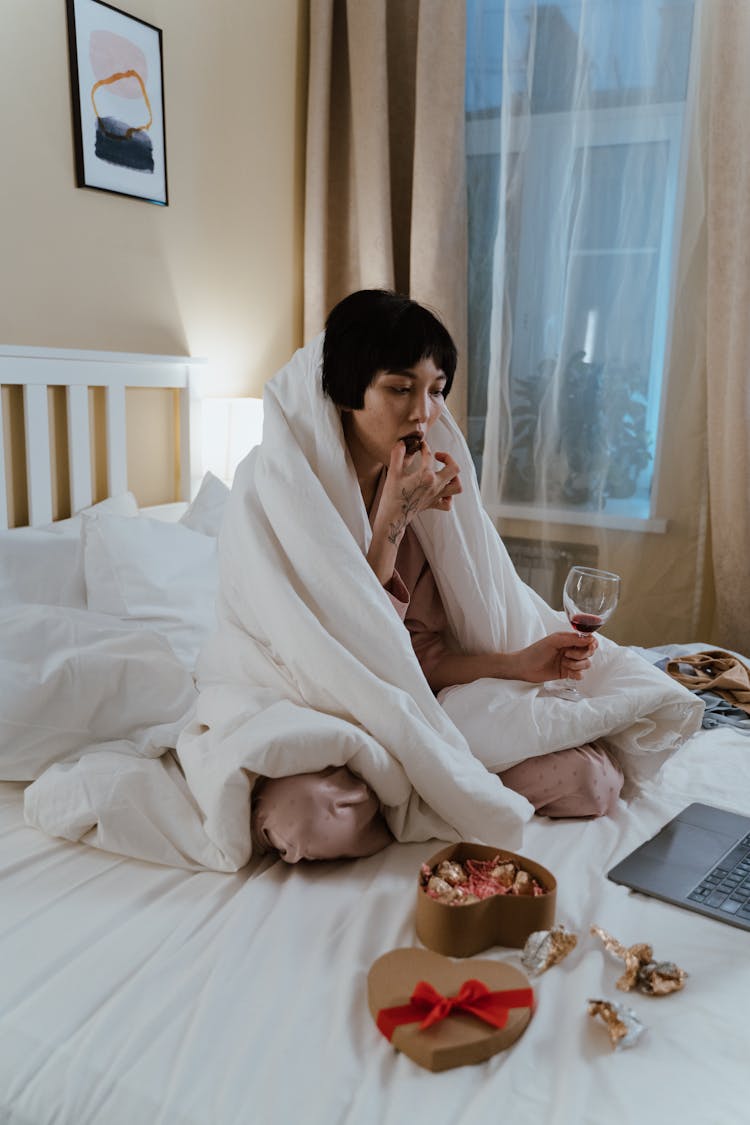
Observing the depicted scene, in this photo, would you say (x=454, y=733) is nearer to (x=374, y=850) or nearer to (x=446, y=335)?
(x=374, y=850)

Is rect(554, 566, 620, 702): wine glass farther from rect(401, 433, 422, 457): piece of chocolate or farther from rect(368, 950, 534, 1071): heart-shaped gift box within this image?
rect(368, 950, 534, 1071): heart-shaped gift box

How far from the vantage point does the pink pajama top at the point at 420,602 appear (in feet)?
5.65

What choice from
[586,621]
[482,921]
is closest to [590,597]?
[586,621]

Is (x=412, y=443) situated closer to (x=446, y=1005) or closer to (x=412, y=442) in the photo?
(x=412, y=442)

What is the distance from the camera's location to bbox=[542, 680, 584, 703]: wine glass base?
1.53 meters

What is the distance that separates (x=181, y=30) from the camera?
2482mm

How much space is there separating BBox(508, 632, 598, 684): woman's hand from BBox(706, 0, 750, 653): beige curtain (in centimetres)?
118

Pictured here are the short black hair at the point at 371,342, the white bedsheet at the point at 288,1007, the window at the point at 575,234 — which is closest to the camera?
the white bedsheet at the point at 288,1007

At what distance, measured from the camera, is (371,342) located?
1.53 metres

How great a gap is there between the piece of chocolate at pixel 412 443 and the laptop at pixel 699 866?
761mm

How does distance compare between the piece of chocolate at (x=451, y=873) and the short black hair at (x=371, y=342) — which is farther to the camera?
the short black hair at (x=371, y=342)

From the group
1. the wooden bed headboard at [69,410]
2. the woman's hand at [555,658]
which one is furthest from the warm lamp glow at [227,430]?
the woman's hand at [555,658]

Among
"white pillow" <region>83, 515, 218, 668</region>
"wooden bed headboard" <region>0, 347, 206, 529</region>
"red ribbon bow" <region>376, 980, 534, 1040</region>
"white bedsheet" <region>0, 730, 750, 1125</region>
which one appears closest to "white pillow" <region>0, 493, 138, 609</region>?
"white pillow" <region>83, 515, 218, 668</region>

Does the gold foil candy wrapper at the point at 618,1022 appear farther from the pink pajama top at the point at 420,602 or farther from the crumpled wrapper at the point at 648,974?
the pink pajama top at the point at 420,602
